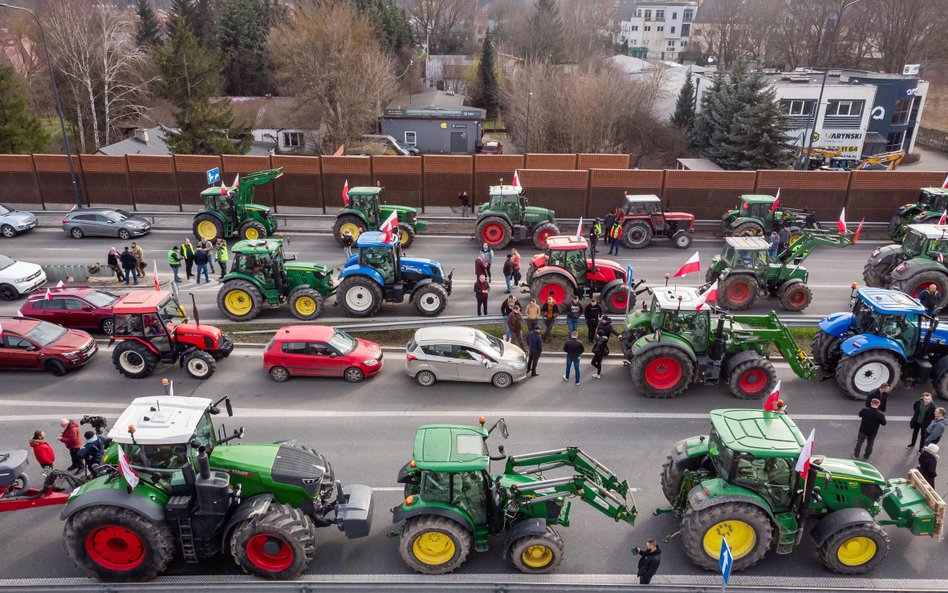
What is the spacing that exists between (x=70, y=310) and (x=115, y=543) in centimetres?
1018

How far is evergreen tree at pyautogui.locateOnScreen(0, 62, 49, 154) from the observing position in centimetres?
3447

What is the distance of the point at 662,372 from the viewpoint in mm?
13320

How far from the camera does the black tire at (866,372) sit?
41.9 ft

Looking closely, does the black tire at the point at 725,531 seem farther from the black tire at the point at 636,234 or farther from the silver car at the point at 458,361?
the black tire at the point at 636,234

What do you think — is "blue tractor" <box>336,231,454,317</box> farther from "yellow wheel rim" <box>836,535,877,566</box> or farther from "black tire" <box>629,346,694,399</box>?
"yellow wheel rim" <box>836,535,877,566</box>

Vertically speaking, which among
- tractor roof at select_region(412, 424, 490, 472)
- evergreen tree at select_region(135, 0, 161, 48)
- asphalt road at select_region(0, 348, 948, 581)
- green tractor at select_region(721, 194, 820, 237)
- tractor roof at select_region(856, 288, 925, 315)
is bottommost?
asphalt road at select_region(0, 348, 948, 581)

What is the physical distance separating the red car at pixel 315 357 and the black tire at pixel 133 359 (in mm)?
2556

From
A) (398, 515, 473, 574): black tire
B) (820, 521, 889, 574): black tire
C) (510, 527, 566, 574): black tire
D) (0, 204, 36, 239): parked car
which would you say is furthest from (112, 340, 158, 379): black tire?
(0, 204, 36, 239): parked car

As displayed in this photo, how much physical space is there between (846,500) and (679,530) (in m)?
2.27

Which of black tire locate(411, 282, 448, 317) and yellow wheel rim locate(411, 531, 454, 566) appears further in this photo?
black tire locate(411, 282, 448, 317)

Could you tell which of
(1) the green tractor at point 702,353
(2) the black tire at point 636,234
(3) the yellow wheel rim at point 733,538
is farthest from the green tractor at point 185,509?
(2) the black tire at point 636,234

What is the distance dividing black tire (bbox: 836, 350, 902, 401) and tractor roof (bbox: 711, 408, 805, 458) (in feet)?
16.5

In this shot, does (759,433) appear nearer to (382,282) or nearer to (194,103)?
(382,282)

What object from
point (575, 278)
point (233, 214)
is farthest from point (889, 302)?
point (233, 214)
